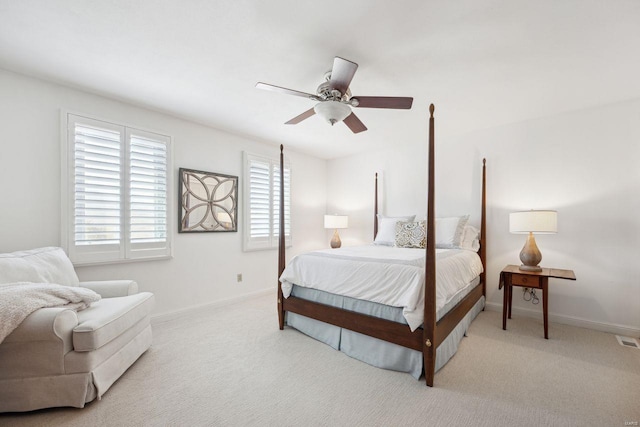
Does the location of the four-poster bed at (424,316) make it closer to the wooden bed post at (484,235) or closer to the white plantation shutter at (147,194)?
the wooden bed post at (484,235)

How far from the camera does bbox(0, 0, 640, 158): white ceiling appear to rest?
66.1 inches

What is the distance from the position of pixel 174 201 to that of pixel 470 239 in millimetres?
3794

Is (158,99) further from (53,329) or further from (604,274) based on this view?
(604,274)

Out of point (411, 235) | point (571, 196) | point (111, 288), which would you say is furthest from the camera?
point (411, 235)

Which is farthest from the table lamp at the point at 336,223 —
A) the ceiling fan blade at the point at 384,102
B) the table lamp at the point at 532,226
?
the ceiling fan blade at the point at 384,102

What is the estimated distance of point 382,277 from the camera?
7.44 feet

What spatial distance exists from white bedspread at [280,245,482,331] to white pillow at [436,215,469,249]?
453mm

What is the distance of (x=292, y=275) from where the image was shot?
287cm

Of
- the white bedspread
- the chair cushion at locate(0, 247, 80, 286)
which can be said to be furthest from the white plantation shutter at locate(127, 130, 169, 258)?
the white bedspread

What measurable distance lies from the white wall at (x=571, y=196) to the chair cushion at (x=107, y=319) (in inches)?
154

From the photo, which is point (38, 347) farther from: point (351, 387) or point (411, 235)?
point (411, 235)

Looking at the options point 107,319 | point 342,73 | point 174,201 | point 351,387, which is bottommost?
point 351,387

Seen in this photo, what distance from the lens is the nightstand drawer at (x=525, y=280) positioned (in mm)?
2832

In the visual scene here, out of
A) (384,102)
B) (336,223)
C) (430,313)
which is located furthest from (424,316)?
(336,223)
